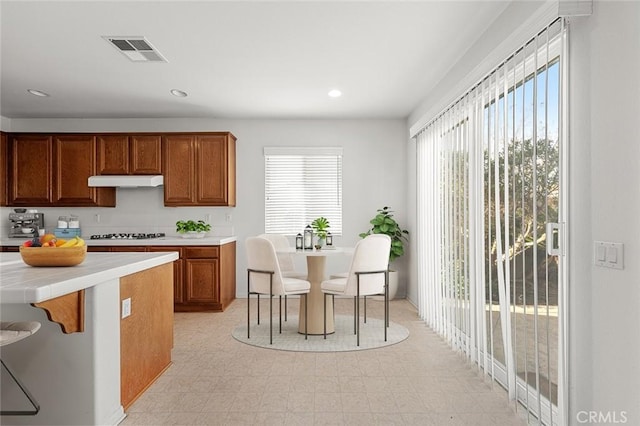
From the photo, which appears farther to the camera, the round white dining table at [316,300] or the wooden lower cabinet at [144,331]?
the round white dining table at [316,300]

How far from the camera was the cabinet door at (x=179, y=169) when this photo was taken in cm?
629

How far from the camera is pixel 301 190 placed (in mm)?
6941

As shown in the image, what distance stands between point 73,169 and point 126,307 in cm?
418

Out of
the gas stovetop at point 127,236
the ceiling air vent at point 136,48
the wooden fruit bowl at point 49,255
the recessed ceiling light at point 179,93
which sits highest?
the ceiling air vent at point 136,48

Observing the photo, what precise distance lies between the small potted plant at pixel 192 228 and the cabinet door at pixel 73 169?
1224 millimetres

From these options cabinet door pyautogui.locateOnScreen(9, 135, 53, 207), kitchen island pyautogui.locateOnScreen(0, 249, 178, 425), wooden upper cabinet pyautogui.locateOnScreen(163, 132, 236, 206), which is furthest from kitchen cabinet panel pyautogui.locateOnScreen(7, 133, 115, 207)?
kitchen island pyautogui.locateOnScreen(0, 249, 178, 425)

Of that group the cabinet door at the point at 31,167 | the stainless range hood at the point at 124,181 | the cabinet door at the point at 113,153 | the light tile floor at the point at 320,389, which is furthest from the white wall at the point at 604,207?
the cabinet door at the point at 31,167

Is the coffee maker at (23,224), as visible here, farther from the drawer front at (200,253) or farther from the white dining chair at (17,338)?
the white dining chair at (17,338)

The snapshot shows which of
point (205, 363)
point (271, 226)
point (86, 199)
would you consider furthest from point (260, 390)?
point (86, 199)

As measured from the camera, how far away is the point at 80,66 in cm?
445

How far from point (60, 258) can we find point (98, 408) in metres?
0.81

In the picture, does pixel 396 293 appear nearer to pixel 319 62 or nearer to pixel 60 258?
pixel 319 62

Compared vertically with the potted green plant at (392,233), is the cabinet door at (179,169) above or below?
above

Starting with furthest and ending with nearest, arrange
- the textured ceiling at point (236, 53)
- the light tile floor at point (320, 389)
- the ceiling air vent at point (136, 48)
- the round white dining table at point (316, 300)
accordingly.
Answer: the round white dining table at point (316, 300) < the ceiling air vent at point (136, 48) < the textured ceiling at point (236, 53) < the light tile floor at point (320, 389)
